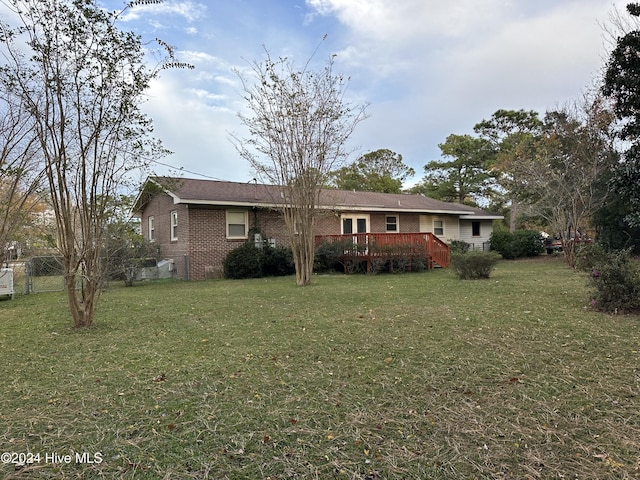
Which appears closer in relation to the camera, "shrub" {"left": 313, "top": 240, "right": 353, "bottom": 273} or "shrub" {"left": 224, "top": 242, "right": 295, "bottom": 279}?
"shrub" {"left": 224, "top": 242, "right": 295, "bottom": 279}

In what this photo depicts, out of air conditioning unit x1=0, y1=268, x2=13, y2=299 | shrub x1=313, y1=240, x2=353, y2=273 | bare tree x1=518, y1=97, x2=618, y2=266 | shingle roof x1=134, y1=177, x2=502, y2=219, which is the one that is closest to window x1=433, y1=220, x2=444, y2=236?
shingle roof x1=134, y1=177, x2=502, y2=219

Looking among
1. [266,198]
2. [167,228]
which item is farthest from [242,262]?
[167,228]

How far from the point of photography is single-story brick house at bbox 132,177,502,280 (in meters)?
13.7

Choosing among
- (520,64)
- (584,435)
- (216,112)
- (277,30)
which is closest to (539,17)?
(520,64)

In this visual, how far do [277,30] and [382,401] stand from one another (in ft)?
33.5

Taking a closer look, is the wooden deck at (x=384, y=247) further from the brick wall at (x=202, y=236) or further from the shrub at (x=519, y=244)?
the shrub at (x=519, y=244)

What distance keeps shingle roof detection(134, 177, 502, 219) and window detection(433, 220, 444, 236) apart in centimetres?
86

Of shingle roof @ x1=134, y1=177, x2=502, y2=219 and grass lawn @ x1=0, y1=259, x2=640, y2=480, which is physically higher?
shingle roof @ x1=134, y1=177, x2=502, y2=219

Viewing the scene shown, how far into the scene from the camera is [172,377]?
11.8ft

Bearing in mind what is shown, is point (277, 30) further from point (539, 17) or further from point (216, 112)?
point (539, 17)

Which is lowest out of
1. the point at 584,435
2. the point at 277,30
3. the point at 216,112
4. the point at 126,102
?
the point at 584,435

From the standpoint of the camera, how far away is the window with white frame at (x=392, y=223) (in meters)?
19.2

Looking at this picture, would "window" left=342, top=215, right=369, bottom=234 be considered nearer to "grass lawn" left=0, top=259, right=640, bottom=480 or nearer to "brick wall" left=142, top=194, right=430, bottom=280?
"brick wall" left=142, top=194, right=430, bottom=280

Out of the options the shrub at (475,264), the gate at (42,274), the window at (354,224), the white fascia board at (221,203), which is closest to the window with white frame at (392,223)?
the window at (354,224)
